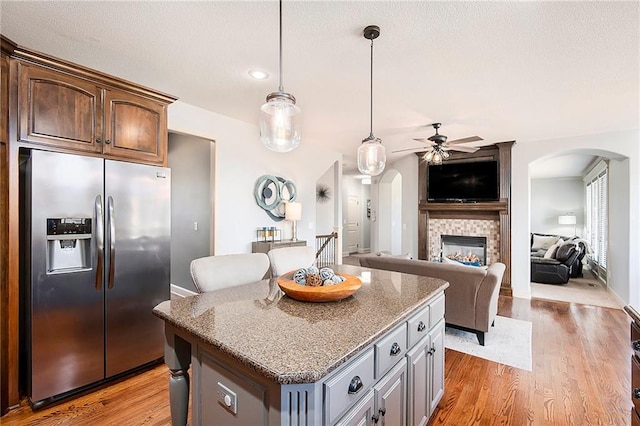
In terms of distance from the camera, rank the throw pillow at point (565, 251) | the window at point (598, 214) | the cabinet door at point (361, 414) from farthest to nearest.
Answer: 1. the throw pillow at point (565, 251)
2. the window at point (598, 214)
3. the cabinet door at point (361, 414)

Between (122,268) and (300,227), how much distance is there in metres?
3.03

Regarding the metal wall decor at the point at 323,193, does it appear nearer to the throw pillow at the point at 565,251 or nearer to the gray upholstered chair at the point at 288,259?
the throw pillow at the point at 565,251

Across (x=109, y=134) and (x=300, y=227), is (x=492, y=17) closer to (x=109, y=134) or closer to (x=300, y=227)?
(x=109, y=134)

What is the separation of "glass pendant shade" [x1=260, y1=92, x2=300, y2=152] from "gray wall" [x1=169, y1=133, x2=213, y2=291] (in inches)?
111

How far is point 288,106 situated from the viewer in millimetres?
1764

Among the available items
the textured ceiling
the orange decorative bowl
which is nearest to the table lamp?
the textured ceiling

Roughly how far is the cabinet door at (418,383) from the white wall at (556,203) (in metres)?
8.99

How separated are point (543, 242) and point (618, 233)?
9.02ft

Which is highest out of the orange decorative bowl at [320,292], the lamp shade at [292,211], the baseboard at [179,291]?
the lamp shade at [292,211]

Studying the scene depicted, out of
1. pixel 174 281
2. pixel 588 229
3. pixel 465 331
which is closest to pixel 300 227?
pixel 174 281

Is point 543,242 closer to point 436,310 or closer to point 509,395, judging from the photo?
point 509,395

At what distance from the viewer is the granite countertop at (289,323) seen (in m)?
0.98

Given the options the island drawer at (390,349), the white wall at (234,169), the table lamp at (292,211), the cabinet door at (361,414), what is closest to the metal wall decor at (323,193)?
the white wall at (234,169)

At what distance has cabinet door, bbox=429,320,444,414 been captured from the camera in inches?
75.1
